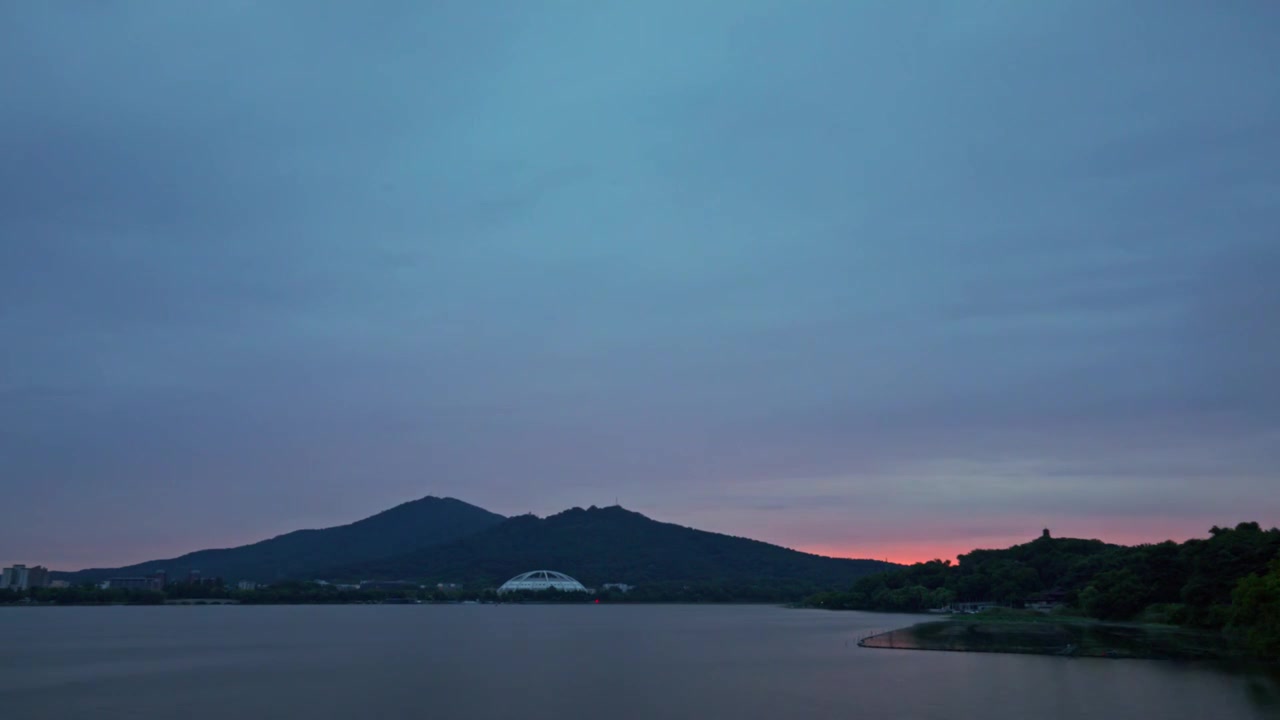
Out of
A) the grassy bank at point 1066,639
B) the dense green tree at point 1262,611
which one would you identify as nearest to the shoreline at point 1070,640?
the grassy bank at point 1066,639

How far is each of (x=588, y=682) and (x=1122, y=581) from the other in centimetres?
5325

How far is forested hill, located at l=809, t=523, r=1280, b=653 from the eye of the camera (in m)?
56.7

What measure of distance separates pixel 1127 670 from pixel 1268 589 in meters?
8.21

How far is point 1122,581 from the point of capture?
78.3 meters

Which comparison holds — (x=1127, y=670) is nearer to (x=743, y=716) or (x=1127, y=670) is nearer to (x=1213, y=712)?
(x=1213, y=712)

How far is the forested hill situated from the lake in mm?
13246

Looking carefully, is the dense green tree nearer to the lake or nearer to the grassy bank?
the grassy bank

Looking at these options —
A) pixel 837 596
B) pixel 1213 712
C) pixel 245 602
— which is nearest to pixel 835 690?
pixel 1213 712

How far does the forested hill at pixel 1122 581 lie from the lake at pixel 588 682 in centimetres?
1325

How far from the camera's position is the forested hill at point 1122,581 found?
56688 millimetres

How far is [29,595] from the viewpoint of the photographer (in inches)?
6565

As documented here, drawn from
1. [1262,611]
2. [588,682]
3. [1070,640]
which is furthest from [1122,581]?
[588,682]

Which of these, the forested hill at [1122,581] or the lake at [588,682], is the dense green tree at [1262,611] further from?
the lake at [588,682]

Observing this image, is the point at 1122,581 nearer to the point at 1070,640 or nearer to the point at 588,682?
the point at 1070,640
